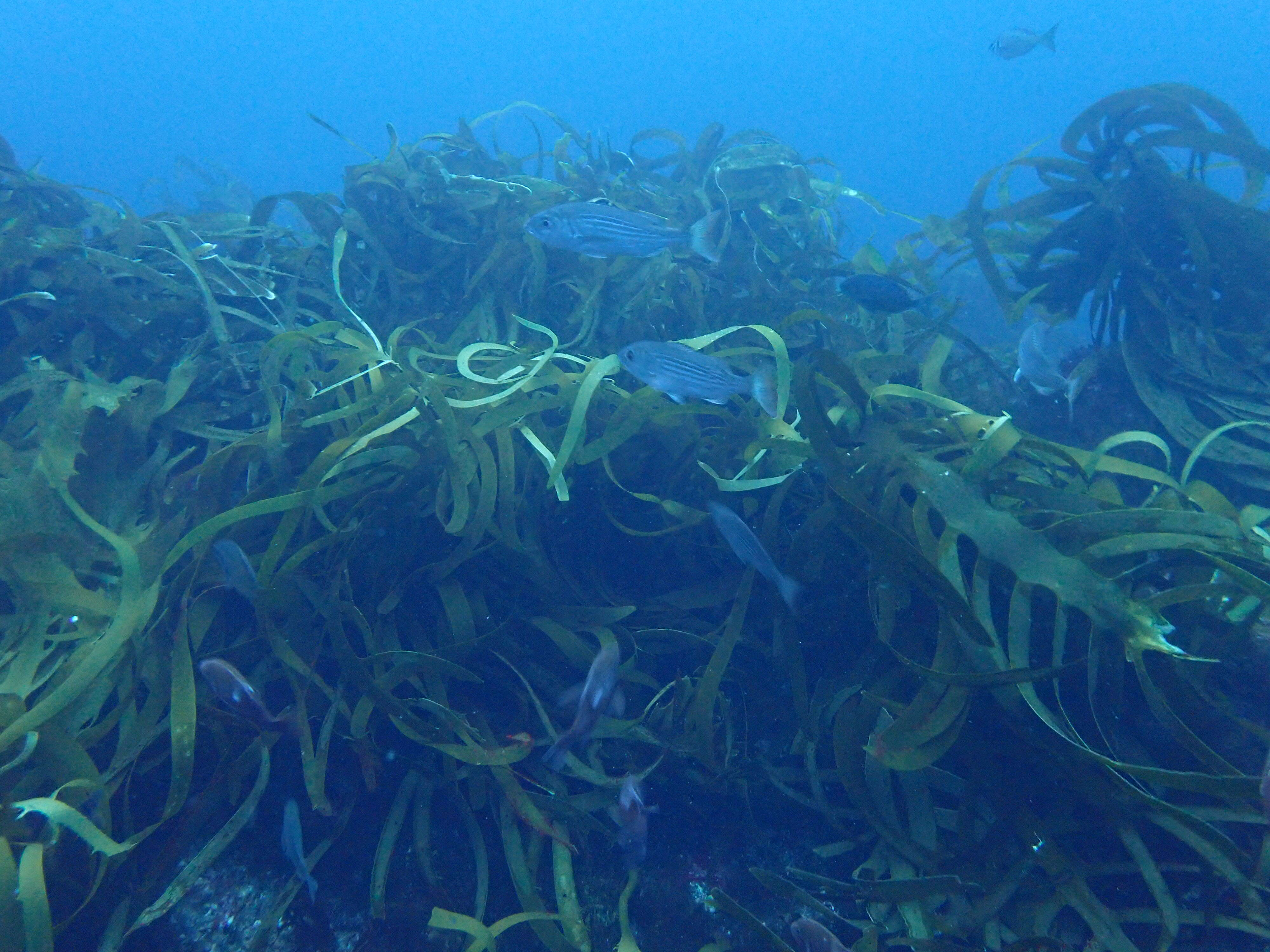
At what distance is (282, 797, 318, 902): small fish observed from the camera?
1.89 metres

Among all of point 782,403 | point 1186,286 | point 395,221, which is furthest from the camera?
point 395,221

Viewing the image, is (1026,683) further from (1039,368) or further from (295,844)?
(295,844)

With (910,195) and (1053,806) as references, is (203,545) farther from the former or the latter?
(910,195)

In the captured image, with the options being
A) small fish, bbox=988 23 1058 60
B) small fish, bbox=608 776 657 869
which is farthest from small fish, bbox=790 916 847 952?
small fish, bbox=988 23 1058 60

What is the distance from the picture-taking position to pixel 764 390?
251 centimetres

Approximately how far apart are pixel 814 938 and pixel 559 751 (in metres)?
0.99

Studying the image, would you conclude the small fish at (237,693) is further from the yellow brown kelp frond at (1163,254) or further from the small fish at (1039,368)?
the yellow brown kelp frond at (1163,254)

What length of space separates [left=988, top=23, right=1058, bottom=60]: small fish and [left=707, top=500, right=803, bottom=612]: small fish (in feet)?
30.1

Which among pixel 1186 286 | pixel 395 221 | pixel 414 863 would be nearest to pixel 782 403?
pixel 414 863

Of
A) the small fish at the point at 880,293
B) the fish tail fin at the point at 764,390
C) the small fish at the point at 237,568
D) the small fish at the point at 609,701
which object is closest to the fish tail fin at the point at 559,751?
the small fish at the point at 609,701

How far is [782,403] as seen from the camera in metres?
2.76

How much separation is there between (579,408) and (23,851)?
235cm

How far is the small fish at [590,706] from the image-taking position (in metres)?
1.99

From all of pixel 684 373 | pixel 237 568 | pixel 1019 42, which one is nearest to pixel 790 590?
pixel 684 373
